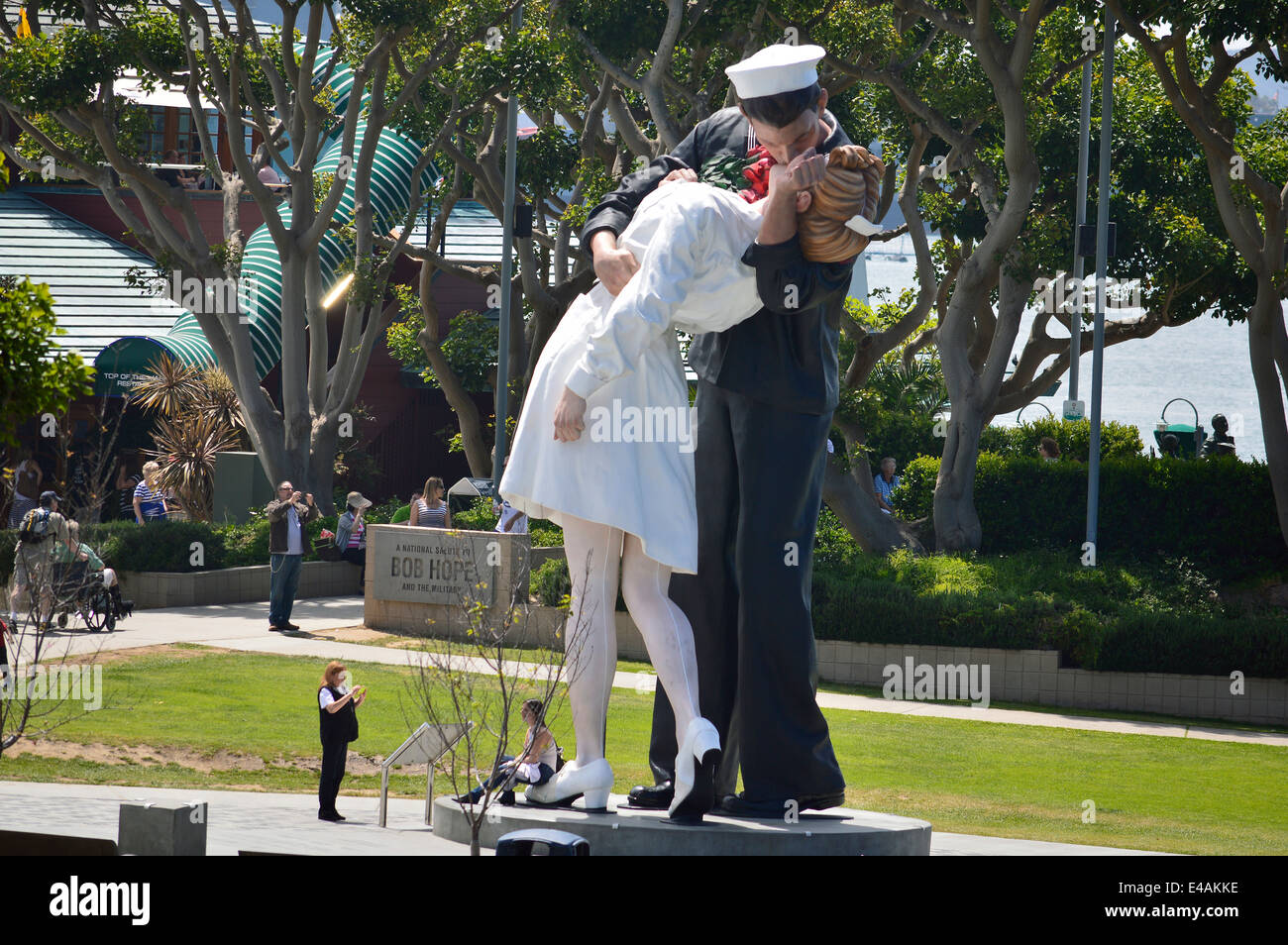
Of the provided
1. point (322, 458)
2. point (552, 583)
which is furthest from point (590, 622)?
point (322, 458)

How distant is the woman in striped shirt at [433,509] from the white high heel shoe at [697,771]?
41.6 feet

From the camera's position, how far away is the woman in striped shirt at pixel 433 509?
1931 centimetres

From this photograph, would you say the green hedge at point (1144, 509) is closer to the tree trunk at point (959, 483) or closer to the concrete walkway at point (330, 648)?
the tree trunk at point (959, 483)

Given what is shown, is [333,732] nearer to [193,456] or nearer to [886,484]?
[886,484]

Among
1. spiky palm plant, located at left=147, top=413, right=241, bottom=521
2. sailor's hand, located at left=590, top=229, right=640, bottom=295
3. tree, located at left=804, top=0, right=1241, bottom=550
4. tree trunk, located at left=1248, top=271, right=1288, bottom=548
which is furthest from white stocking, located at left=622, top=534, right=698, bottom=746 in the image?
spiky palm plant, located at left=147, top=413, right=241, bottom=521

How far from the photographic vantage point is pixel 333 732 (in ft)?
32.7

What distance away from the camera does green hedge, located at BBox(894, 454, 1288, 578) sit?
19750 millimetres

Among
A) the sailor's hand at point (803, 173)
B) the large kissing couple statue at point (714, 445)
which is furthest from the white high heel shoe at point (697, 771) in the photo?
the sailor's hand at point (803, 173)

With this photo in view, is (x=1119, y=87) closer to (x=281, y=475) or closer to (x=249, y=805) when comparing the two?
(x=281, y=475)

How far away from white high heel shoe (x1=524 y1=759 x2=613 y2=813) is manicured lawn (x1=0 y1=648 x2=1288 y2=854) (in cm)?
203

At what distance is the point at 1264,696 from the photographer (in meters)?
15.3

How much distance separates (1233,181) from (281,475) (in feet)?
43.7
